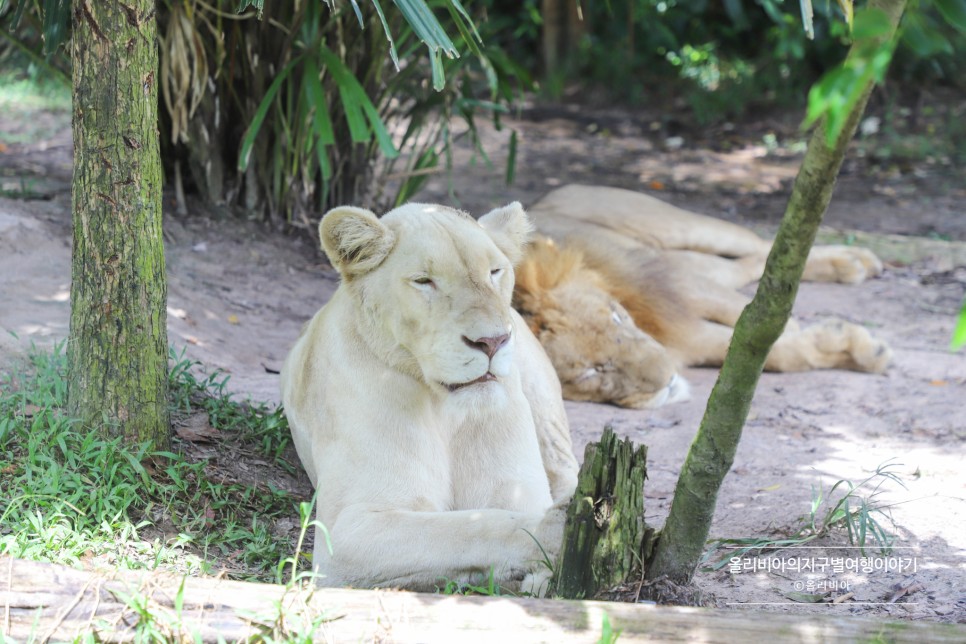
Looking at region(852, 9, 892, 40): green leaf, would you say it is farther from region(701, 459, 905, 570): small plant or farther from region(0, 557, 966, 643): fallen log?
region(701, 459, 905, 570): small plant

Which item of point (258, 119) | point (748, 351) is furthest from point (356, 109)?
point (748, 351)

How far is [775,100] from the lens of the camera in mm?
12344

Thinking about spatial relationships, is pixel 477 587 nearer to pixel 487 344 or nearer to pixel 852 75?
pixel 487 344

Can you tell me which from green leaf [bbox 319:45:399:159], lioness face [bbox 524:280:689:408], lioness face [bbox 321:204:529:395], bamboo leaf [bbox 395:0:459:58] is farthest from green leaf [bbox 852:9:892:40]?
green leaf [bbox 319:45:399:159]

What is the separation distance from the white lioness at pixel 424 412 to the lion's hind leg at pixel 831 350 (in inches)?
107

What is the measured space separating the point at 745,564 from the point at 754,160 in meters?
8.51

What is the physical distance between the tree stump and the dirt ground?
550mm

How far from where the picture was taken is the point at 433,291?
2951 millimetres

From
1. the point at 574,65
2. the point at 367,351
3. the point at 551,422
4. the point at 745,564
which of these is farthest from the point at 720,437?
the point at 574,65

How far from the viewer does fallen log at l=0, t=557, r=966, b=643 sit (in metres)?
2.29

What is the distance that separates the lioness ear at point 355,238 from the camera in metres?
3.06

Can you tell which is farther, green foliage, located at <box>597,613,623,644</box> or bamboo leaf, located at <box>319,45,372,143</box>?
bamboo leaf, located at <box>319,45,372,143</box>

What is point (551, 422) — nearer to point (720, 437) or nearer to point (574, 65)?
point (720, 437)

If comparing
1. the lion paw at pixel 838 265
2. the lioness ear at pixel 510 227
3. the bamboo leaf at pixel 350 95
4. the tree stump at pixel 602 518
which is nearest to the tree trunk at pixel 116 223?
the lioness ear at pixel 510 227
